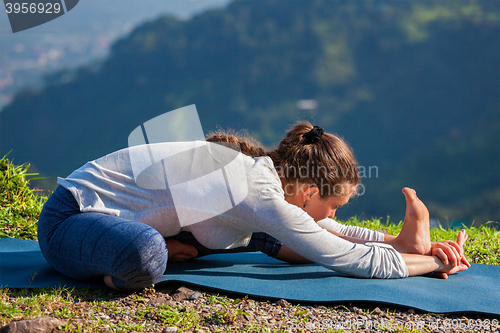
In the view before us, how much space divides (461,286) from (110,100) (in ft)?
92.5

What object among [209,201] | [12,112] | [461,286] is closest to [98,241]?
[209,201]

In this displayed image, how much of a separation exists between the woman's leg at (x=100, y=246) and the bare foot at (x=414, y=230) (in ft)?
4.13

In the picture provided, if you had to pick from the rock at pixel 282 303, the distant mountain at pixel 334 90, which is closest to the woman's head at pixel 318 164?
the rock at pixel 282 303

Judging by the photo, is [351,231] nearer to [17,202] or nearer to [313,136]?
[313,136]

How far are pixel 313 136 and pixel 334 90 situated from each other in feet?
87.7

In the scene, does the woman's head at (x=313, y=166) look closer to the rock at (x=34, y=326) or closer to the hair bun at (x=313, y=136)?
the hair bun at (x=313, y=136)

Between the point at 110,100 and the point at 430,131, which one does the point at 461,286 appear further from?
the point at 110,100

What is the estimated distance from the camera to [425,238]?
2.35 metres

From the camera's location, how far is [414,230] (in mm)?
2336

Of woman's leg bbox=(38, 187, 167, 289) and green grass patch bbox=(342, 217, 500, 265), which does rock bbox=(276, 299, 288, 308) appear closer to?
woman's leg bbox=(38, 187, 167, 289)

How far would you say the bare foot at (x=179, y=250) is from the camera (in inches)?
95.3

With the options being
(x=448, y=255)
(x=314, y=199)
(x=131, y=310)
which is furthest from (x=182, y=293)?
(x=448, y=255)

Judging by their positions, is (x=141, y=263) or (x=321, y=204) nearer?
(x=141, y=263)

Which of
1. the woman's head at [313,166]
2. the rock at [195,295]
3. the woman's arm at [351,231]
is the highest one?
the woman's head at [313,166]
